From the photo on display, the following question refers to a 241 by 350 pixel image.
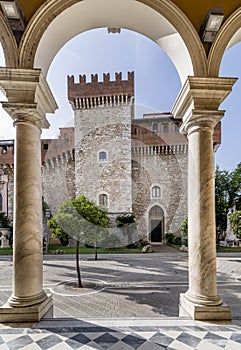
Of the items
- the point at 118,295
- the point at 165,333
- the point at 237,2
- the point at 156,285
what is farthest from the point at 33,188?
the point at 156,285

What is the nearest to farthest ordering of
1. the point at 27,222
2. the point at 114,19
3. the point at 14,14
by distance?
the point at 14,14
the point at 27,222
the point at 114,19

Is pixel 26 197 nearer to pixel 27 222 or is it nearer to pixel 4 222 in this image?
pixel 27 222

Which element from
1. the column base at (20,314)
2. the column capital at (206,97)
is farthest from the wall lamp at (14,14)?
the column base at (20,314)

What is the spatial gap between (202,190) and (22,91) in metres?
2.43

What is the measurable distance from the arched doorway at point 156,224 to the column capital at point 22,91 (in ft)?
77.6

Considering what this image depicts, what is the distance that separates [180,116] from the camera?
12.8ft

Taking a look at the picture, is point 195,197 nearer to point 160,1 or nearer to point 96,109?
point 160,1

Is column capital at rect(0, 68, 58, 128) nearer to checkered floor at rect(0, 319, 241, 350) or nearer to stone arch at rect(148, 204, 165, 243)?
checkered floor at rect(0, 319, 241, 350)

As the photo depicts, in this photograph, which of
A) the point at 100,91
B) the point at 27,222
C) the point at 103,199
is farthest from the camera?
the point at 103,199

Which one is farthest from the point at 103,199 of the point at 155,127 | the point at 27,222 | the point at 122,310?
the point at 27,222

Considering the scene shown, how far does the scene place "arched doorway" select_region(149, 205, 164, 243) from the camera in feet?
85.5

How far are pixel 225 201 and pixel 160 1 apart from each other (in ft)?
74.1

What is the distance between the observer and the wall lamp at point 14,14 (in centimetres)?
280

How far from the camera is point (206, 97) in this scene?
10.9 ft
